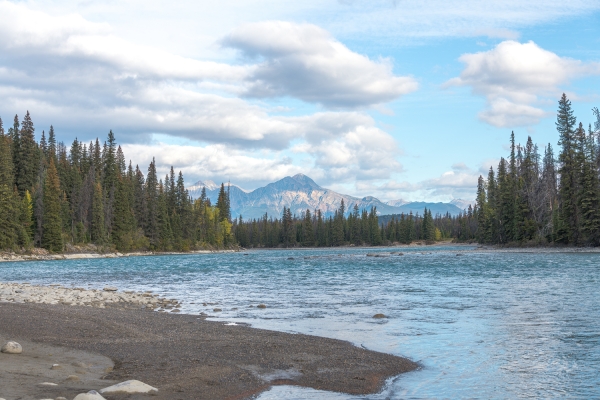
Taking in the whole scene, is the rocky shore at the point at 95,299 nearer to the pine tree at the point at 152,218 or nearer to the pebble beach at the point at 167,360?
the pebble beach at the point at 167,360

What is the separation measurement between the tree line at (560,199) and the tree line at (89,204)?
7370 cm

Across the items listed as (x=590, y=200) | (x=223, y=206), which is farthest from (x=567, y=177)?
(x=223, y=206)

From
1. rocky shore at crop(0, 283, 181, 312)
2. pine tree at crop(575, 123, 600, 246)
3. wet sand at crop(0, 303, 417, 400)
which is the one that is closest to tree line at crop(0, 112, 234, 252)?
rocky shore at crop(0, 283, 181, 312)

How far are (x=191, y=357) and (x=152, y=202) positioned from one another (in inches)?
4543

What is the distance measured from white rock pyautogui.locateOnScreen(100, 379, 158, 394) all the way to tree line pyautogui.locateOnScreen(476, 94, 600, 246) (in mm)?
73185

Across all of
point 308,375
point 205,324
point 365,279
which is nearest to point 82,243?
point 365,279

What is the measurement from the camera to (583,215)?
72.0 metres

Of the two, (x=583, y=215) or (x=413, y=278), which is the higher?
(x=583, y=215)

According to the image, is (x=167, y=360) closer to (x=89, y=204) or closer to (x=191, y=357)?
(x=191, y=357)

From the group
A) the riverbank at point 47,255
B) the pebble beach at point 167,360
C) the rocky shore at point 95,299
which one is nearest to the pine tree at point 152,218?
the riverbank at point 47,255

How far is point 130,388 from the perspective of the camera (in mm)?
9336

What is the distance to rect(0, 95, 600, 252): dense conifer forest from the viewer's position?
3044 inches

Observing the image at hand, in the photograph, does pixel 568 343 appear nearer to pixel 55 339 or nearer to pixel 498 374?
pixel 498 374

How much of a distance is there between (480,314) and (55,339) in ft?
50.5
